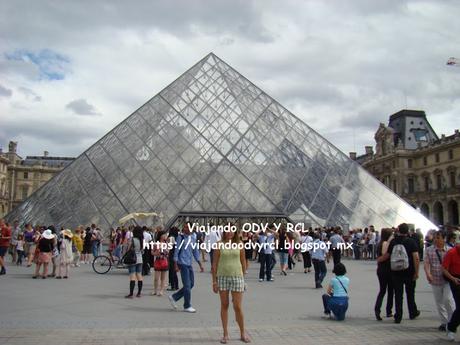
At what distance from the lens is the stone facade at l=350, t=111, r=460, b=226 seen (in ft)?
202

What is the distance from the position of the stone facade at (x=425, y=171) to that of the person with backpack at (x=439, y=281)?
5541cm

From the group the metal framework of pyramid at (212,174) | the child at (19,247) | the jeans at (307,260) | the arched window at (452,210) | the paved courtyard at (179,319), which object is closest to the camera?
the paved courtyard at (179,319)

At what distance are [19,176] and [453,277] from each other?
91.7 m

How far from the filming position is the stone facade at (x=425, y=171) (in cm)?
6150

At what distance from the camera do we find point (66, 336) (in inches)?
215

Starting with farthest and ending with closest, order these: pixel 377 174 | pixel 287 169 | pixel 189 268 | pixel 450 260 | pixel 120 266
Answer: pixel 377 174 < pixel 287 169 < pixel 120 266 < pixel 189 268 < pixel 450 260

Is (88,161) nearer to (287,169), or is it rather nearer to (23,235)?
(23,235)

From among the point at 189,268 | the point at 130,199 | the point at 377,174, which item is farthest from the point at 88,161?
the point at 377,174

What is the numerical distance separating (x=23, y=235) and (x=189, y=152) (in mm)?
8018

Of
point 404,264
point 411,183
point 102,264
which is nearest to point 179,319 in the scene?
point 404,264

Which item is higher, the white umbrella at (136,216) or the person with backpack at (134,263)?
the white umbrella at (136,216)

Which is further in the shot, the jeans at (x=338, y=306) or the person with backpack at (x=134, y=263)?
the person with backpack at (x=134, y=263)

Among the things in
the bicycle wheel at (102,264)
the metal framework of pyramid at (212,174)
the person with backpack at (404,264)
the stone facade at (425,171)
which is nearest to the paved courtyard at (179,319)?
the person with backpack at (404,264)

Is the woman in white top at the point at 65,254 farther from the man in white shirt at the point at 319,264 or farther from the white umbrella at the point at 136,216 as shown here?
the man in white shirt at the point at 319,264
